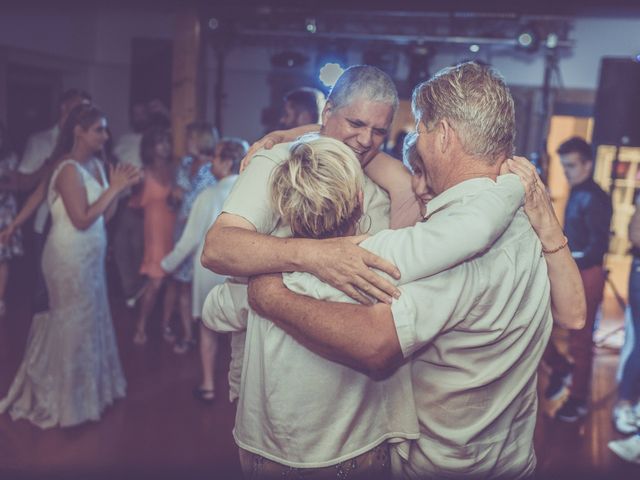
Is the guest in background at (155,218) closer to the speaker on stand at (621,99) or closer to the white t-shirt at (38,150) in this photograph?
the white t-shirt at (38,150)

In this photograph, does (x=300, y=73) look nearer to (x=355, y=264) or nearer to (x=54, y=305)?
(x=54, y=305)

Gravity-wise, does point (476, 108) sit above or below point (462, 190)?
above

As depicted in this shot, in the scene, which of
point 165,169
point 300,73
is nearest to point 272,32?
point 300,73

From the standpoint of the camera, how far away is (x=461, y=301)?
113 cm

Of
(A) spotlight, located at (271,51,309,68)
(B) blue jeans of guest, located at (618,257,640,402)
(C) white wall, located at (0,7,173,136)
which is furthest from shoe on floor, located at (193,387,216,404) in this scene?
(C) white wall, located at (0,7,173,136)

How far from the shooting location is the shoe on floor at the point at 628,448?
2971mm

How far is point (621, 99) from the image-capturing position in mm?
5098

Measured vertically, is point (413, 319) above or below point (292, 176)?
below

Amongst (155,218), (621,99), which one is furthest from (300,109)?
(621,99)

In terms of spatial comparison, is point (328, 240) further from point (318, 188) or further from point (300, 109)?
point (300, 109)

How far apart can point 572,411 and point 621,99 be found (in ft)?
9.57

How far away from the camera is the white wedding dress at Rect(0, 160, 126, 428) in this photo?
9.45 ft

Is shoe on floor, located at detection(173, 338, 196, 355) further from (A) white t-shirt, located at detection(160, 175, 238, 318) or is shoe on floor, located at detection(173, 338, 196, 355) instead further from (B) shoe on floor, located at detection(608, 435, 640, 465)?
(B) shoe on floor, located at detection(608, 435, 640, 465)

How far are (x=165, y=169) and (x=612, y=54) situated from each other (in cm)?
653
